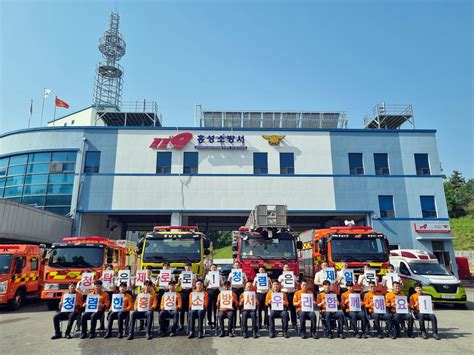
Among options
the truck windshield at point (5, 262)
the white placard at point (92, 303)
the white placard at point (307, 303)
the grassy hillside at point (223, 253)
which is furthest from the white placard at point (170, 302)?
the grassy hillside at point (223, 253)

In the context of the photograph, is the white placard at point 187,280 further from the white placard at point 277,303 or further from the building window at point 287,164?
the building window at point 287,164

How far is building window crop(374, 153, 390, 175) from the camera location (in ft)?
86.9

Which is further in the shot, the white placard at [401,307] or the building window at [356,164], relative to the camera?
the building window at [356,164]

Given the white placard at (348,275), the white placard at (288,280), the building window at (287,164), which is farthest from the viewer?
the building window at (287,164)

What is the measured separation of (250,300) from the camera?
8.75 metres

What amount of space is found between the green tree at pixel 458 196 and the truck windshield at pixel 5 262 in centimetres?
6579

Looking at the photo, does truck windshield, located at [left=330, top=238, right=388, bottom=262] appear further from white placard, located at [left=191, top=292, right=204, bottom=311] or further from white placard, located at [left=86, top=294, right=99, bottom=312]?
white placard, located at [left=86, top=294, right=99, bottom=312]

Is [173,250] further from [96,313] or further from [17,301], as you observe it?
[17,301]

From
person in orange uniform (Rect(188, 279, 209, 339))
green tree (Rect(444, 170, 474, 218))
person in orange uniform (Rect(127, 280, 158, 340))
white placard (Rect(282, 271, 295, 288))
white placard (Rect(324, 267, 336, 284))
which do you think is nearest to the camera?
person in orange uniform (Rect(127, 280, 158, 340))

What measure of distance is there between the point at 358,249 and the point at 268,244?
141 inches

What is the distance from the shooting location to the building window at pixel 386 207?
25.5m

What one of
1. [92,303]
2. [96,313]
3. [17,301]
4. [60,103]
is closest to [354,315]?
[96,313]

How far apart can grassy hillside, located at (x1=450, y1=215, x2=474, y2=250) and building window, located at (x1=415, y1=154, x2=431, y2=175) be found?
2293cm

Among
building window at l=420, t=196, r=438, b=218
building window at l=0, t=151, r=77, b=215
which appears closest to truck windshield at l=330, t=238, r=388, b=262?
building window at l=420, t=196, r=438, b=218
